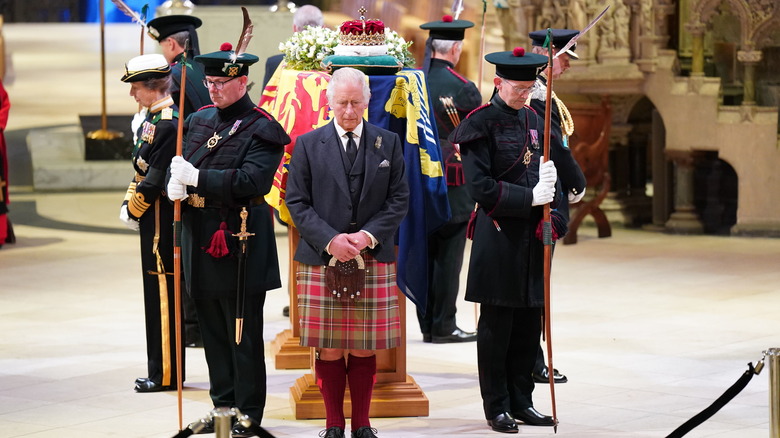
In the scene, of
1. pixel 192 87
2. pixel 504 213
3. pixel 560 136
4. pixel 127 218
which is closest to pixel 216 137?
pixel 127 218

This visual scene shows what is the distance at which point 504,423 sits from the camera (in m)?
6.75

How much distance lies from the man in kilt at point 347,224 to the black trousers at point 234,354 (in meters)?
0.40

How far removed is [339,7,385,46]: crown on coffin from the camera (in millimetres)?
6941

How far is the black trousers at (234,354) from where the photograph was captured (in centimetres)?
669

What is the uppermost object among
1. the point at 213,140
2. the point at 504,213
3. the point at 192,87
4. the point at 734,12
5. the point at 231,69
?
the point at 734,12

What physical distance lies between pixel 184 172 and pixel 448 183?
288cm

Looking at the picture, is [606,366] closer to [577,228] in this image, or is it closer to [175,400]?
[175,400]

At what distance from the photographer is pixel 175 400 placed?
24.5 feet

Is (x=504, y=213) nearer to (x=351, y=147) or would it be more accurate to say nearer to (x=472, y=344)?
(x=351, y=147)

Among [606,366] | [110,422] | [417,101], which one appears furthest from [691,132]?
[110,422]

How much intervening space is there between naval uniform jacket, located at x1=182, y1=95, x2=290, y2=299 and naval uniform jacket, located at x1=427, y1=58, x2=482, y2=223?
93.2 inches

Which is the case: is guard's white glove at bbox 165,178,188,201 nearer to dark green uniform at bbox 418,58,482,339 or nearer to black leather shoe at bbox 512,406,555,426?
black leather shoe at bbox 512,406,555,426

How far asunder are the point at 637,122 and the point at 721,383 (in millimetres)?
6740

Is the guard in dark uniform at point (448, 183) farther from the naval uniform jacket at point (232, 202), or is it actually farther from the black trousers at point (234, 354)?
the naval uniform jacket at point (232, 202)
